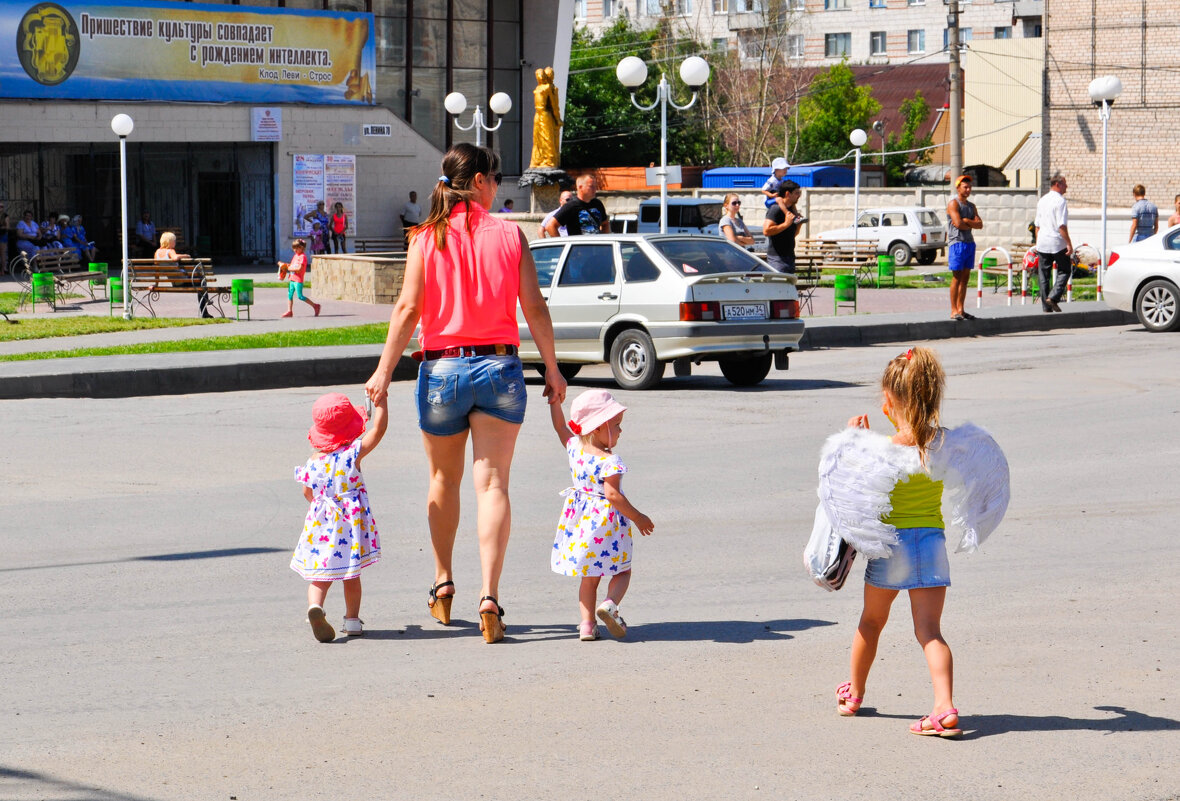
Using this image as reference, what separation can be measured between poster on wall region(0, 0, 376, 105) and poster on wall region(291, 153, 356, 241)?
5.14ft

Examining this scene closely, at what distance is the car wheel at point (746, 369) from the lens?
15734 millimetres

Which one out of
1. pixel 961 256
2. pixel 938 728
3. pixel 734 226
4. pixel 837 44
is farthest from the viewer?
pixel 837 44

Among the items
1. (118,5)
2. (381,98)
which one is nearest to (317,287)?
(118,5)

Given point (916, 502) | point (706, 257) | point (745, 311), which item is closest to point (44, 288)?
point (706, 257)

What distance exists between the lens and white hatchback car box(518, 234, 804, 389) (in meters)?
15.2

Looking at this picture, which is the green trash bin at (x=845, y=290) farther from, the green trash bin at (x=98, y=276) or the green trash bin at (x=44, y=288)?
the green trash bin at (x=98, y=276)

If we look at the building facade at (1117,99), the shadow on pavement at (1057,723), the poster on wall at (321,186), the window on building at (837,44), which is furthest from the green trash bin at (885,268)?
the window on building at (837,44)

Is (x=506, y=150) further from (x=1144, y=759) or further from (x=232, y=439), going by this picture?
(x=1144, y=759)

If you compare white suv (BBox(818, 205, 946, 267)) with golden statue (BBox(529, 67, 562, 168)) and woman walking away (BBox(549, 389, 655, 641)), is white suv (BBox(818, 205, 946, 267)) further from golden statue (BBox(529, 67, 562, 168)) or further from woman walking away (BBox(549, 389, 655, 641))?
woman walking away (BBox(549, 389, 655, 641))

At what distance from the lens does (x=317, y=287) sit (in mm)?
27828

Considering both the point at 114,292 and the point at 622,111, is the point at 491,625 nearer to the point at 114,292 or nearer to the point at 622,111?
the point at 114,292

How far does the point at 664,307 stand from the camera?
15.3m

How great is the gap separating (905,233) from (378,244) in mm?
14111

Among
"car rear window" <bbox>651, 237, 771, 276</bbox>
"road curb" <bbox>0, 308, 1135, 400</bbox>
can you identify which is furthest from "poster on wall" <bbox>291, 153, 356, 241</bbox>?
"car rear window" <bbox>651, 237, 771, 276</bbox>
